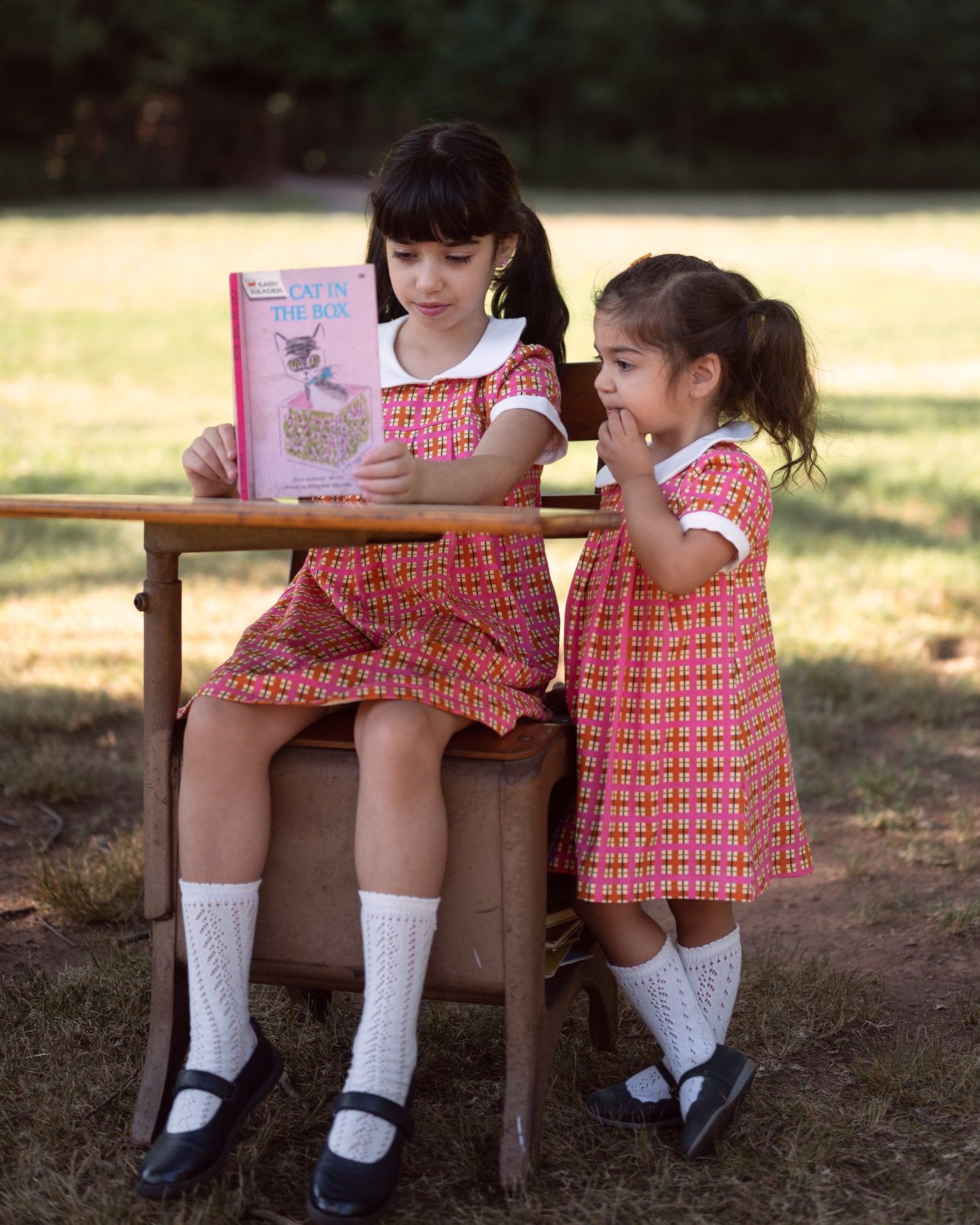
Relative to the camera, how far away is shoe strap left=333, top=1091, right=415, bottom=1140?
1.74 m

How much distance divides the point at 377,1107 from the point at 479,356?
3.63 ft

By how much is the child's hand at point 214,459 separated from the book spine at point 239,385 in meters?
0.15

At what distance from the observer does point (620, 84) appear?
34531 millimetres

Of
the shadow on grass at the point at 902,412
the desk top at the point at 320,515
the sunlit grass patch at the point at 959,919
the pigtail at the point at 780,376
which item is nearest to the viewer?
the desk top at the point at 320,515

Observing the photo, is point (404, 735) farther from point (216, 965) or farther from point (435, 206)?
point (435, 206)

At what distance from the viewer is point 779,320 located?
2082 mm

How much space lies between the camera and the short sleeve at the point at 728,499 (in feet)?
6.29

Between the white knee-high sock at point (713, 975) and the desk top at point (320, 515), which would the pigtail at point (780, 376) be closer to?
the desk top at point (320, 515)

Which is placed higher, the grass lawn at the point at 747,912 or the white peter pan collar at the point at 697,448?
the white peter pan collar at the point at 697,448

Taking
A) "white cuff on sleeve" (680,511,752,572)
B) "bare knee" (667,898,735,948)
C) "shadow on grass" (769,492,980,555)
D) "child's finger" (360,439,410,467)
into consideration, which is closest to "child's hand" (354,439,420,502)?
"child's finger" (360,439,410,467)

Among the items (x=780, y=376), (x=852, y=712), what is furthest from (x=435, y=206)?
(x=852, y=712)

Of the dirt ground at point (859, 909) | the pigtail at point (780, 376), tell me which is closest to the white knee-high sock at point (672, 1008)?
the dirt ground at point (859, 909)

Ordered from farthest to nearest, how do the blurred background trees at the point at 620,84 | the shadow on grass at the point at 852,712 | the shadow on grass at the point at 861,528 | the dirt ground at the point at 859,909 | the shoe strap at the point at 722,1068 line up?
the blurred background trees at the point at 620,84, the shadow on grass at the point at 861,528, the shadow on grass at the point at 852,712, the dirt ground at the point at 859,909, the shoe strap at the point at 722,1068

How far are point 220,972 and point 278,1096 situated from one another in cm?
32
